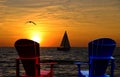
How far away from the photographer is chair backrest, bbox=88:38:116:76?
13.3 metres

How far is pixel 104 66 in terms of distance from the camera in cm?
1363

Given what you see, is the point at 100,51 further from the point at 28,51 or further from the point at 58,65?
the point at 58,65

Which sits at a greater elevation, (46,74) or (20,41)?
(20,41)

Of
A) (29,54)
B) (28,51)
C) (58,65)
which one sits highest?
(28,51)

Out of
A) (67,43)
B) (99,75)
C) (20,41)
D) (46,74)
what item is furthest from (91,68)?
(67,43)

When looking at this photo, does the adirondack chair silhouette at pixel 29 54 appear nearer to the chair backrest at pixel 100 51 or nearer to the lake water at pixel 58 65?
the chair backrest at pixel 100 51

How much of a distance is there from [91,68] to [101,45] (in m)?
0.94

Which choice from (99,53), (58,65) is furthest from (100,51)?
(58,65)

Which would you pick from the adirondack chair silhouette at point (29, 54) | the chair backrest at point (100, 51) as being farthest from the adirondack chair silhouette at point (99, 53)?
the adirondack chair silhouette at point (29, 54)

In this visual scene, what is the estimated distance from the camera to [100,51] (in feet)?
44.2

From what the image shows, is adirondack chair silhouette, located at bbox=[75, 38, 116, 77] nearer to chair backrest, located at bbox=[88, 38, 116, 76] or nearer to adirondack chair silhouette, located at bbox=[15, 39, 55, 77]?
chair backrest, located at bbox=[88, 38, 116, 76]

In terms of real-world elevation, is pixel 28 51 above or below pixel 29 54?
above

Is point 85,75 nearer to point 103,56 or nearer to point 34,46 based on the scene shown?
point 103,56

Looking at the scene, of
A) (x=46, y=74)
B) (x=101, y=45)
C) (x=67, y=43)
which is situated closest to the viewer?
(x=101, y=45)
